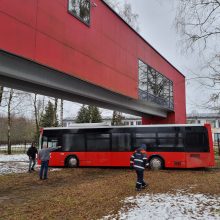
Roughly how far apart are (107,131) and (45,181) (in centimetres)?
702

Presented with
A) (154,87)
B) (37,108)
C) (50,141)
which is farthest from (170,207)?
(37,108)

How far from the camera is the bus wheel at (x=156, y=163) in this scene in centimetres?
1995

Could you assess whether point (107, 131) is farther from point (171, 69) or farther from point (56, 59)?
point (171, 69)

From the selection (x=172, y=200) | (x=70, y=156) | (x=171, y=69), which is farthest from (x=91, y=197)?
(x=171, y=69)

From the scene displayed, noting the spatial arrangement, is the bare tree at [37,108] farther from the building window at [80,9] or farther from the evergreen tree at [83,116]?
the building window at [80,9]

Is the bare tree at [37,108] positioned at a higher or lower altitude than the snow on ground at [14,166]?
higher

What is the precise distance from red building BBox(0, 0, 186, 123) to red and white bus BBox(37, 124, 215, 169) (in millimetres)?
2479

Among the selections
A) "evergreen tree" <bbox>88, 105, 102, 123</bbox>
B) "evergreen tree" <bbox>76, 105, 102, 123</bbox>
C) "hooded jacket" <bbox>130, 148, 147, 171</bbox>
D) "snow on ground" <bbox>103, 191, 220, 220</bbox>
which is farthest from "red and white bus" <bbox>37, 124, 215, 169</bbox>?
"evergreen tree" <bbox>76, 105, 102, 123</bbox>

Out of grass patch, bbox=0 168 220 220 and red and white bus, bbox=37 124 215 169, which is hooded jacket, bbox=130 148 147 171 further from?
red and white bus, bbox=37 124 215 169

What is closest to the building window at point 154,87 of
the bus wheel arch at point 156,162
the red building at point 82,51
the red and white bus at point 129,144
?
the red building at point 82,51

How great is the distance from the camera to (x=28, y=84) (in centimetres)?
1650

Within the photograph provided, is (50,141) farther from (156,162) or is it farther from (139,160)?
(139,160)

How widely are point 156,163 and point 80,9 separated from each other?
1014 centimetres

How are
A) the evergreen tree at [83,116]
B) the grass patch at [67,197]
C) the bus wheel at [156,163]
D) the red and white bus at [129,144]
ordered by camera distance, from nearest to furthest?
the grass patch at [67,197], the red and white bus at [129,144], the bus wheel at [156,163], the evergreen tree at [83,116]
